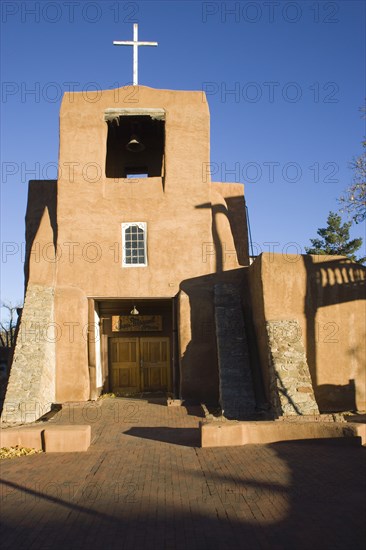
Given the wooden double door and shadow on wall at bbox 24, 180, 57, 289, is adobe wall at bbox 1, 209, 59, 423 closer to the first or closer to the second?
shadow on wall at bbox 24, 180, 57, 289

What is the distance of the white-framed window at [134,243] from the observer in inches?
685

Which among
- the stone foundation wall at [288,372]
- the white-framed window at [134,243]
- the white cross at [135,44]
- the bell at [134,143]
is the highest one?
the white cross at [135,44]

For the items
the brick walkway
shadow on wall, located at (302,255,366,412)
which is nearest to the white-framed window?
shadow on wall, located at (302,255,366,412)

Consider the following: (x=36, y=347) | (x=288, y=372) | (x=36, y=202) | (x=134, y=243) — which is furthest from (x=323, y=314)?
(x=36, y=202)

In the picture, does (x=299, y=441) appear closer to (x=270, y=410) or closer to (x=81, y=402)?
(x=270, y=410)

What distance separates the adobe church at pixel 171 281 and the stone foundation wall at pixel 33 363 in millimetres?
39

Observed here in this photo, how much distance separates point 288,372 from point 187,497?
6.56 meters

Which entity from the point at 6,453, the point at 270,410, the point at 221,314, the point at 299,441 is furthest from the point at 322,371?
the point at 6,453

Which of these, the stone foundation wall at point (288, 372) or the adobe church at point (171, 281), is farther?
the adobe church at point (171, 281)

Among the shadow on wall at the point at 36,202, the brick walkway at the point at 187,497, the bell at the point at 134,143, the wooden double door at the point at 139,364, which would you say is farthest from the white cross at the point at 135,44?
the brick walkway at the point at 187,497

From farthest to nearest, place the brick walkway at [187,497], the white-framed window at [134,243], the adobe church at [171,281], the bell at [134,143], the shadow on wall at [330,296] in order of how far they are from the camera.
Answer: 1. the white-framed window at [134,243]
2. the bell at [134,143]
3. the adobe church at [171,281]
4. the shadow on wall at [330,296]
5. the brick walkway at [187,497]

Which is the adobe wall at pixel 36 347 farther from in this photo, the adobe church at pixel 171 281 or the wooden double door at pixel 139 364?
the wooden double door at pixel 139 364

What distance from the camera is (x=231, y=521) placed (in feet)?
19.7

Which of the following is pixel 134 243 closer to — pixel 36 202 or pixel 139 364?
pixel 36 202
